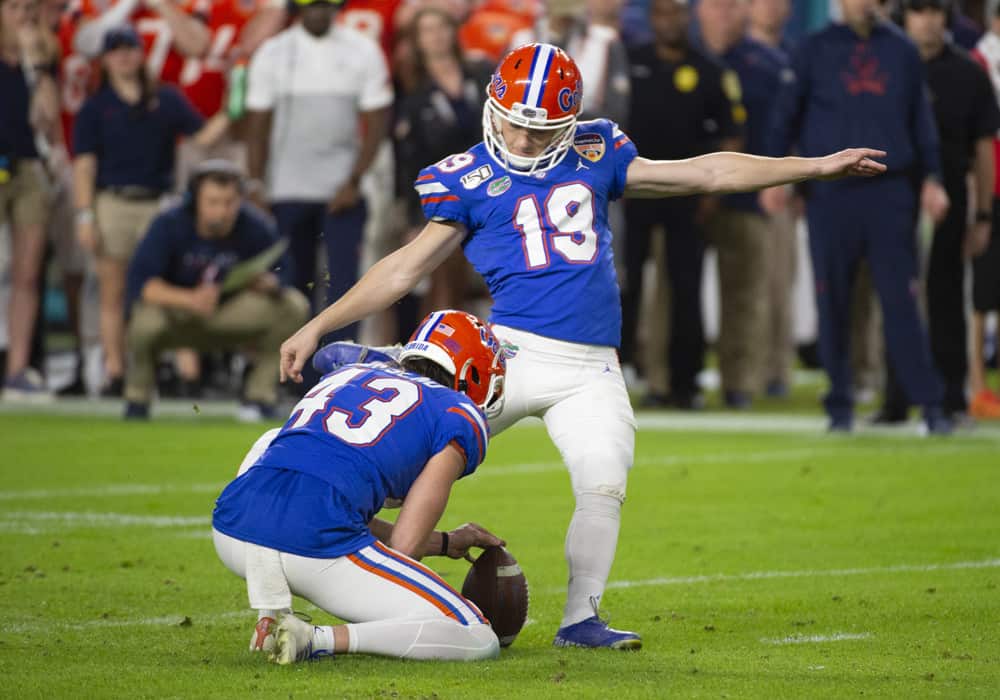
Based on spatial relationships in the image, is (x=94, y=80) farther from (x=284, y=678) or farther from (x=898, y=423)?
(x=284, y=678)

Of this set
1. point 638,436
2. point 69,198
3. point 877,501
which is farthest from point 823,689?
point 69,198

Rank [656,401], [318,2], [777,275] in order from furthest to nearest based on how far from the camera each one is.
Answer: [777,275]
[656,401]
[318,2]

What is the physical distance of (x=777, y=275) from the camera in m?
15.0

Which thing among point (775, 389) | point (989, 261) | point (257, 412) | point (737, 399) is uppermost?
point (989, 261)

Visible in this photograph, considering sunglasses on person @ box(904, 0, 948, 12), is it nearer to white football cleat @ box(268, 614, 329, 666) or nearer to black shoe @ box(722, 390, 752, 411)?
black shoe @ box(722, 390, 752, 411)

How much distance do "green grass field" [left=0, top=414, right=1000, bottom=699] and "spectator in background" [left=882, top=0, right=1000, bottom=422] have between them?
670 millimetres

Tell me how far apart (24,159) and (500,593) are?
345 inches

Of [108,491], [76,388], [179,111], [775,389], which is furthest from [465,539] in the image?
[775,389]

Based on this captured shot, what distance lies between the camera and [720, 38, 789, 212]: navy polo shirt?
14141mm

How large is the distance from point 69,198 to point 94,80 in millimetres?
1061

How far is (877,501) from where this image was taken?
8.54 meters

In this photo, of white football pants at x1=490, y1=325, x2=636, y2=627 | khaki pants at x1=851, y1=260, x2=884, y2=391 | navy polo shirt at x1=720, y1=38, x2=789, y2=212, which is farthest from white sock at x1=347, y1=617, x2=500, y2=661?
khaki pants at x1=851, y1=260, x2=884, y2=391

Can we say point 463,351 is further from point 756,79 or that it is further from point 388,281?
A: point 756,79

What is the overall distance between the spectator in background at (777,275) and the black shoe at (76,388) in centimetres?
506
